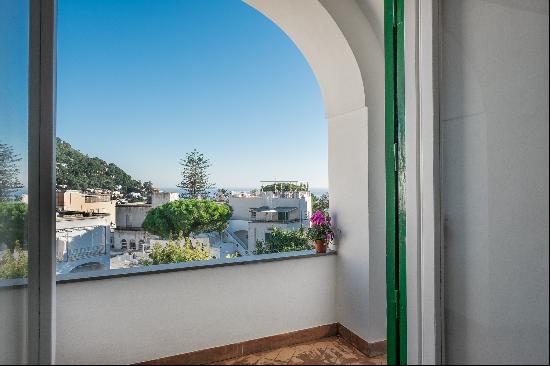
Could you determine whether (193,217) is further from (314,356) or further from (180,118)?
(180,118)

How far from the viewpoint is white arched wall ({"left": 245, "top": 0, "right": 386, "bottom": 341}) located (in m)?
1.04

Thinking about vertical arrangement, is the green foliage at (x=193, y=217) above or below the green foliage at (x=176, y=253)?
above

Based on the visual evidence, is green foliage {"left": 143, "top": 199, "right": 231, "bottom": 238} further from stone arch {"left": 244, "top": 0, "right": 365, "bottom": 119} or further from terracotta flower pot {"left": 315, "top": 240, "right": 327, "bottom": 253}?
stone arch {"left": 244, "top": 0, "right": 365, "bottom": 119}

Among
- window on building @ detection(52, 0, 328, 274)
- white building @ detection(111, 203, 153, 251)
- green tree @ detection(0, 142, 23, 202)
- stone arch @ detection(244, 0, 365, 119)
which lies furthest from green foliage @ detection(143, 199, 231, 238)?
stone arch @ detection(244, 0, 365, 119)

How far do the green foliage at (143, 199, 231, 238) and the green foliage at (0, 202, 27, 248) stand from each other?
33 centimetres

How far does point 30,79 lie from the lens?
2.44ft

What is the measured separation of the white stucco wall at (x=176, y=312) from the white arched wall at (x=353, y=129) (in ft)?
0.48

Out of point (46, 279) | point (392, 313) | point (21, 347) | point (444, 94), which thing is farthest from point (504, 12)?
point (21, 347)

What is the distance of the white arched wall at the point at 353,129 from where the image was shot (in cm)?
104

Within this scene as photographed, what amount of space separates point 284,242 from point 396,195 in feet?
2.16

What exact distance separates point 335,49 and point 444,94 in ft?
2.18

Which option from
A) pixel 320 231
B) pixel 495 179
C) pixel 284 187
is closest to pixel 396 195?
pixel 495 179

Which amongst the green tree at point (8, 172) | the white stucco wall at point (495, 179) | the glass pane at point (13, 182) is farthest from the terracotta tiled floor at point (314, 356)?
the green tree at point (8, 172)

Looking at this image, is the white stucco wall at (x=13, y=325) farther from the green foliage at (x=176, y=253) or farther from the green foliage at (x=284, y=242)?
the green foliage at (x=284, y=242)
